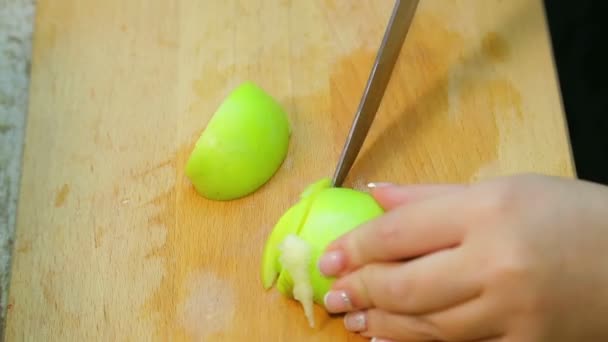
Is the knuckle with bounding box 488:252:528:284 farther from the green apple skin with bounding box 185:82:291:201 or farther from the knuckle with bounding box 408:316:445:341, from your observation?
the green apple skin with bounding box 185:82:291:201

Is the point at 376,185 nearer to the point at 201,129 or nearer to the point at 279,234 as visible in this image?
the point at 279,234

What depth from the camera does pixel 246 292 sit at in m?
1.10

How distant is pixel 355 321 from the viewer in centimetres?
104

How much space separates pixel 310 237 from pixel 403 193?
0.17 m

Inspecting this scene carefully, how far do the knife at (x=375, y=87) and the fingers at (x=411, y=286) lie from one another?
0.23 m

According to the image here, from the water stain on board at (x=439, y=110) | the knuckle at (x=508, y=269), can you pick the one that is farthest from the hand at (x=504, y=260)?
the water stain on board at (x=439, y=110)

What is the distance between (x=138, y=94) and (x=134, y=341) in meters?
0.49

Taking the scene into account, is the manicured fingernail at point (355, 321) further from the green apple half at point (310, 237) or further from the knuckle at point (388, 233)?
the knuckle at point (388, 233)

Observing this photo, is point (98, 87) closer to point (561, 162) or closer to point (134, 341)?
point (134, 341)

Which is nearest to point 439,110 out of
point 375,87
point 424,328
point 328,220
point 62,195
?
point 375,87

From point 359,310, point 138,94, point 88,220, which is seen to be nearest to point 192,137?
point 138,94

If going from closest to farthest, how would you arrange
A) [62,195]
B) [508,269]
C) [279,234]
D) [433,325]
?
[508,269], [433,325], [279,234], [62,195]

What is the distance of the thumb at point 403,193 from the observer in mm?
1025

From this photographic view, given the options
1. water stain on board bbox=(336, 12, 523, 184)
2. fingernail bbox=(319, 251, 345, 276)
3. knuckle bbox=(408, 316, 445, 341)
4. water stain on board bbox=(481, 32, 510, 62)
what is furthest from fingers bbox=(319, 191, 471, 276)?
water stain on board bbox=(481, 32, 510, 62)
